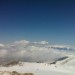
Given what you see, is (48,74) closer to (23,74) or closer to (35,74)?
(35,74)

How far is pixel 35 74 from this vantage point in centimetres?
9162

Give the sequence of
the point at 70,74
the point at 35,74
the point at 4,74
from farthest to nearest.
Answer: the point at 70,74 < the point at 35,74 < the point at 4,74

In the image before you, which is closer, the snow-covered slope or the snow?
the snow

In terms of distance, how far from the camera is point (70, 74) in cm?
9750

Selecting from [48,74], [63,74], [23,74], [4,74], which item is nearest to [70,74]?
[63,74]

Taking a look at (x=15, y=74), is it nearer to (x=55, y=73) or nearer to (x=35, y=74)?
(x=35, y=74)

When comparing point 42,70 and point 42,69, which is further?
point 42,69

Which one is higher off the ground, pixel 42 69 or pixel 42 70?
pixel 42 69

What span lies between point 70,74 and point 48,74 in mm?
10613

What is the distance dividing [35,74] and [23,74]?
18.9ft

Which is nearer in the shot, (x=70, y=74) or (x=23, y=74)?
(x=23, y=74)

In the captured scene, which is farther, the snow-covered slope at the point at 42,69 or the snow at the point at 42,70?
the snow-covered slope at the point at 42,69

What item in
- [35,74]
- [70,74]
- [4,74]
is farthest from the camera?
[70,74]

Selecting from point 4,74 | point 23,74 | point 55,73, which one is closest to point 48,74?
point 55,73
